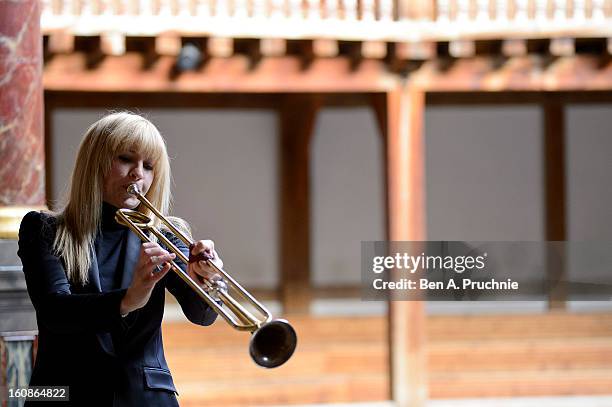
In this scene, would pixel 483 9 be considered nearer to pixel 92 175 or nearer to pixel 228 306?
pixel 228 306

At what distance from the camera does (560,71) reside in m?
8.38

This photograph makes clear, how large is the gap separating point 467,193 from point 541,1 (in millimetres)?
3605

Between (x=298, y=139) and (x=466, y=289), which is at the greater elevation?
(x=298, y=139)

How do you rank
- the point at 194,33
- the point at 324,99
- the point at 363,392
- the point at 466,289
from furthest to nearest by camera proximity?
the point at 324,99 → the point at 363,392 → the point at 194,33 → the point at 466,289

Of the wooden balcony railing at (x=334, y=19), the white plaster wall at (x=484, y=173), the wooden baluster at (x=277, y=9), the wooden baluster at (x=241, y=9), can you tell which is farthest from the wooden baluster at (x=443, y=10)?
the white plaster wall at (x=484, y=173)

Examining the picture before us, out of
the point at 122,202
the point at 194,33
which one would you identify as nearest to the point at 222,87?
the point at 194,33

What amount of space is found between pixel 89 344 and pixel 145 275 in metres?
0.22

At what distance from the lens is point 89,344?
2068 millimetres

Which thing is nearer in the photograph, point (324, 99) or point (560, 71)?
point (560, 71)

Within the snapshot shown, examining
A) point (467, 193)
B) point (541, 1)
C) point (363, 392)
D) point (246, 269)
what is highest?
point (541, 1)

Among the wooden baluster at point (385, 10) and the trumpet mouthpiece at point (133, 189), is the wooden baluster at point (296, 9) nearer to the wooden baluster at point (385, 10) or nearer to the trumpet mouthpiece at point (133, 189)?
the wooden baluster at point (385, 10)

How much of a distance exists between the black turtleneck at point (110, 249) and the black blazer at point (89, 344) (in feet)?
0.16

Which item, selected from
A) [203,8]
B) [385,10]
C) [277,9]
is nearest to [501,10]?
[385,10]

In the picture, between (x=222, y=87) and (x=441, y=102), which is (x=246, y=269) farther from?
(x=222, y=87)
